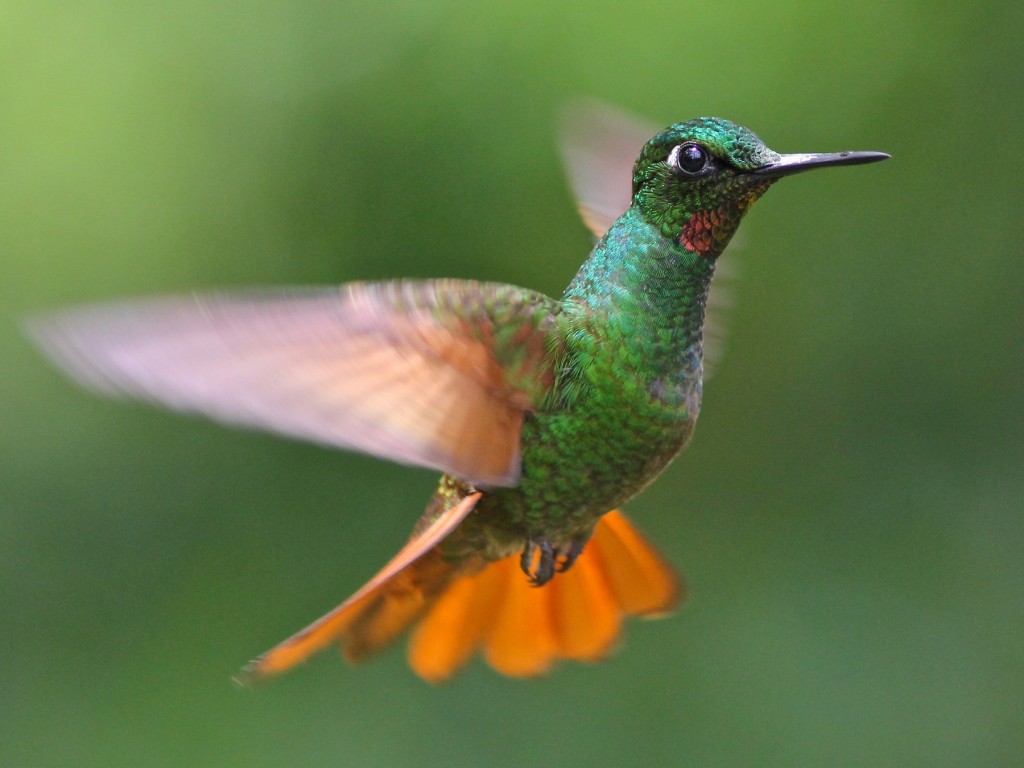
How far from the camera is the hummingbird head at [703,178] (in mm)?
1436

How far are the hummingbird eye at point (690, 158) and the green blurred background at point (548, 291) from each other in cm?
205

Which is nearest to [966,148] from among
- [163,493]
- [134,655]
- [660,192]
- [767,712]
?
[767,712]

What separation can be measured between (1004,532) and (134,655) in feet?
9.04

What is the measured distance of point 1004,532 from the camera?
368 centimetres

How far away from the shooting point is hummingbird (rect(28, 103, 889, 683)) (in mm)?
1089

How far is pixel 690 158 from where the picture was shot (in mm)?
1504

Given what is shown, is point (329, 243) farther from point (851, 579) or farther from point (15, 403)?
point (851, 579)

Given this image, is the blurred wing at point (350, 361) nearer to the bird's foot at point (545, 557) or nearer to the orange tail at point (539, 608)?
the bird's foot at point (545, 557)

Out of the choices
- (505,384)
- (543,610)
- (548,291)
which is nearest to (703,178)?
(505,384)

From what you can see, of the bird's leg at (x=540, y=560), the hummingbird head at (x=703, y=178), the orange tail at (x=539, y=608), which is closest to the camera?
the hummingbird head at (x=703, y=178)

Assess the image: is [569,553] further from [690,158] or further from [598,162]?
[598,162]

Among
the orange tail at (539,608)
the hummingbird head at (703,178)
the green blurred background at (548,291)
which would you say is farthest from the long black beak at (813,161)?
the green blurred background at (548,291)

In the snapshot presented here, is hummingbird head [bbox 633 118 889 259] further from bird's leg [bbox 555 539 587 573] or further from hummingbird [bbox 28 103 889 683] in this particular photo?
bird's leg [bbox 555 539 587 573]

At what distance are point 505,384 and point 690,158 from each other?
383 mm
